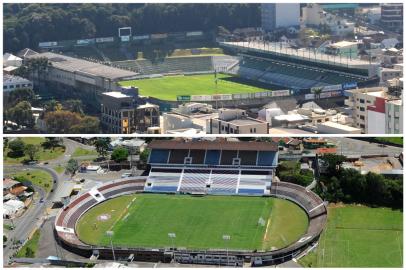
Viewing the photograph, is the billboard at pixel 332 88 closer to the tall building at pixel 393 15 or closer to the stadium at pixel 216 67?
the stadium at pixel 216 67

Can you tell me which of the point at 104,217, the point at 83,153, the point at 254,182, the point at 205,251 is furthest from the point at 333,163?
the point at 83,153

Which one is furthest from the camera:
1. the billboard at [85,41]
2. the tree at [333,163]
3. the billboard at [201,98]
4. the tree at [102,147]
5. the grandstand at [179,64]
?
the billboard at [85,41]

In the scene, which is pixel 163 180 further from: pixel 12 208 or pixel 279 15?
pixel 279 15

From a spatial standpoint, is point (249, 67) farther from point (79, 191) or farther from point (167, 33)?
point (79, 191)

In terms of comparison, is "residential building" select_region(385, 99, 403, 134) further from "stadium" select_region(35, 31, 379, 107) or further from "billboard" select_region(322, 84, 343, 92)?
"billboard" select_region(322, 84, 343, 92)

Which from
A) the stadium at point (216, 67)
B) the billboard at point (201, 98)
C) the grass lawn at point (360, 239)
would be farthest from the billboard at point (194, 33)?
the grass lawn at point (360, 239)

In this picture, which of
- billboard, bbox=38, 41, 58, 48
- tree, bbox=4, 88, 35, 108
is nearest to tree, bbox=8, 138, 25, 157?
tree, bbox=4, 88, 35, 108

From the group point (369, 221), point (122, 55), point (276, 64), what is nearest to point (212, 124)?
point (369, 221)
